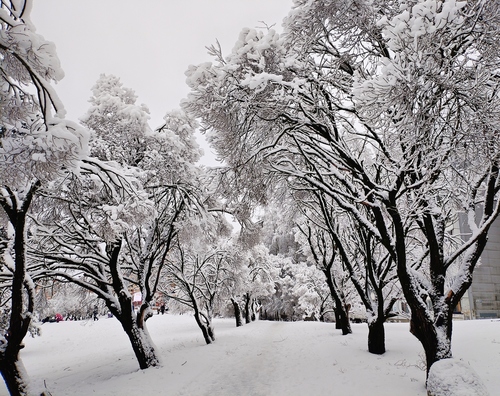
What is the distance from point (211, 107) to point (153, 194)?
494cm

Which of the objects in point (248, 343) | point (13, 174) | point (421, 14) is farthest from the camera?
point (248, 343)

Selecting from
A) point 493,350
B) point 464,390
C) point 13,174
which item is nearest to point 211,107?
point 13,174

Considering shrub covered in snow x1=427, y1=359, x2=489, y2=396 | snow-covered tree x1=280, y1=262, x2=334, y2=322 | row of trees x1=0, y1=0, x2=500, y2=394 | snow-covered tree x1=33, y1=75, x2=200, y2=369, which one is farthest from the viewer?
snow-covered tree x1=280, y1=262, x2=334, y2=322

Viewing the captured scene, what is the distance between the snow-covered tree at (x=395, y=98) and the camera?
14.4 feet

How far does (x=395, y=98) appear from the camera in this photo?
4.34 m

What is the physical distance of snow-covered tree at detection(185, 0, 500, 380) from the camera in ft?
14.4

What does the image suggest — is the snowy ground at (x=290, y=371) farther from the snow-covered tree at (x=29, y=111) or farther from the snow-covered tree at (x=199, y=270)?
the snow-covered tree at (x=29, y=111)

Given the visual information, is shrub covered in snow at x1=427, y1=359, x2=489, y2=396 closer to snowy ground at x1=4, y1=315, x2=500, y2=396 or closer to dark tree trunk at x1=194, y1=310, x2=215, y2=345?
snowy ground at x1=4, y1=315, x2=500, y2=396

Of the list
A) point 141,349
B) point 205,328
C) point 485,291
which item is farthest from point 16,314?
point 485,291

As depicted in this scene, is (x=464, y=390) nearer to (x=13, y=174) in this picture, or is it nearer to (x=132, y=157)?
(x=13, y=174)

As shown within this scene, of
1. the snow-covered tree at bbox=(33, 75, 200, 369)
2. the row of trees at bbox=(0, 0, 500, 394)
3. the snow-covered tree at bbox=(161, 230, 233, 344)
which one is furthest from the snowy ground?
the snow-covered tree at bbox=(161, 230, 233, 344)

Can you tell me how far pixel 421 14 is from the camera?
13.9 feet

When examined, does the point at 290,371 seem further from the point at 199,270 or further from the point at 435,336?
the point at 199,270

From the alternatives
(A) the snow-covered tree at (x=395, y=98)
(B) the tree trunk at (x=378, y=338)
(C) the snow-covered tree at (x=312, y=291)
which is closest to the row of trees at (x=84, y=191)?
(A) the snow-covered tree at (x=395, y=98)
